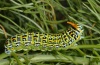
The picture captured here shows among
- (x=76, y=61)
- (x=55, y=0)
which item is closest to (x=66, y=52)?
(x=76, y=61)

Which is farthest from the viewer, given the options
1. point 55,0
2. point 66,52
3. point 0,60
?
point 55,0

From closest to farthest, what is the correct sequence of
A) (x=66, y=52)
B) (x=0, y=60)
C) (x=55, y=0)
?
(x=0, y=60) → (x=66, y=52) → (x=55, y=0)

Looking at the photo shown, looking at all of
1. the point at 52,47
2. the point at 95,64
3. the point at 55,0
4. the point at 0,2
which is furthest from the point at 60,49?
the point at 0,2

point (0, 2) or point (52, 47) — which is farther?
point (0, 2)

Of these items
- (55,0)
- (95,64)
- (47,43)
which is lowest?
(95,64)

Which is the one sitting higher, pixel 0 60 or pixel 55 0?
pixel 55 0

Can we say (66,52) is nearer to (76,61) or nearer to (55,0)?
(76,61)
